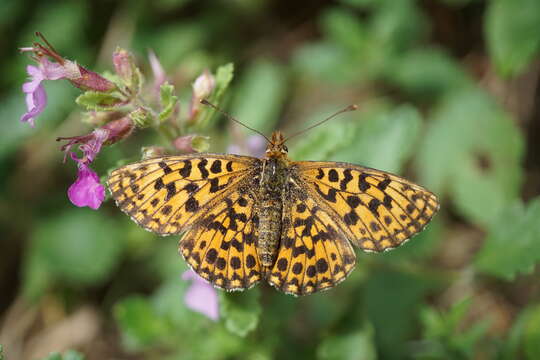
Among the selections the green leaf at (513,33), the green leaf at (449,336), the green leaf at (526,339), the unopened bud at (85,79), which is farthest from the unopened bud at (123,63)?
the green leaf at (526,339)

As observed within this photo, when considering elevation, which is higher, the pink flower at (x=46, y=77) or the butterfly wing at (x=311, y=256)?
the pink flower at (x=46, y=77)

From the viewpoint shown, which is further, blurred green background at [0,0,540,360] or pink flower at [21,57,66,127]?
blurred green background at [0,0,540,360]

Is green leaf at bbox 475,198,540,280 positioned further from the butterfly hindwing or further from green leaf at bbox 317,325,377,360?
the butterfly hindwing

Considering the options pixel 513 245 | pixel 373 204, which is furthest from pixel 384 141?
pixel 373 204

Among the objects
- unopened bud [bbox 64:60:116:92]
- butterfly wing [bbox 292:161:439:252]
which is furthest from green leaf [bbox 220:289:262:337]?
unopened bud [bbox 64:60:116:92]

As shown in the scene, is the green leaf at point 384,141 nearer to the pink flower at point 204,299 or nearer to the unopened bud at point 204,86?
the unopened bud at point 204,86
